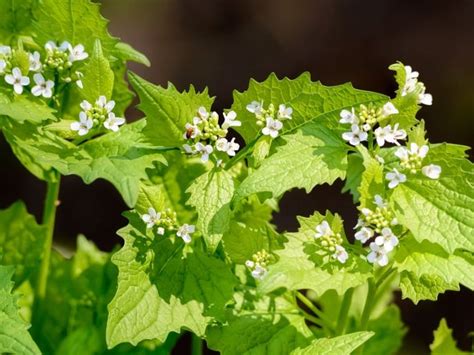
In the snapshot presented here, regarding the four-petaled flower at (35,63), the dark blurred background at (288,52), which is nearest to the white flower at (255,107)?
the four-petaled flower at (35,63)

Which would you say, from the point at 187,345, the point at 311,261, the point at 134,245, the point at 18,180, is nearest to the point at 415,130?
the point at 311,261

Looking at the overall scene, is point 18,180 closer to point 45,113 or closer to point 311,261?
point 45,113

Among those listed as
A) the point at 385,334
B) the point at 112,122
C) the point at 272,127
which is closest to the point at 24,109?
the point at 112,122

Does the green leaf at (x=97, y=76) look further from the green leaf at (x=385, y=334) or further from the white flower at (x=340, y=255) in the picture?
the green leaf at (x=385, y=334)

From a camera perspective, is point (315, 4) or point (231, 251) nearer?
point (231, 251)

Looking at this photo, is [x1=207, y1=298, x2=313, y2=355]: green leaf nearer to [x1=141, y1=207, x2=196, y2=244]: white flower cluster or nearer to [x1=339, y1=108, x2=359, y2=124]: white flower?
[x1=141, y1=207, x2=196, y2=244]: white flower cluster

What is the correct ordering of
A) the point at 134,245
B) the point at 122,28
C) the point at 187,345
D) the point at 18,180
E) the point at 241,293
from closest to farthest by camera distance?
the point at 134,245 → the point at 241,293 → the point at 187,345 → the point at 18,180 → the point at 122,28

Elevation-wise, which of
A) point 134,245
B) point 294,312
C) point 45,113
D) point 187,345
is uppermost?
point 45,113
